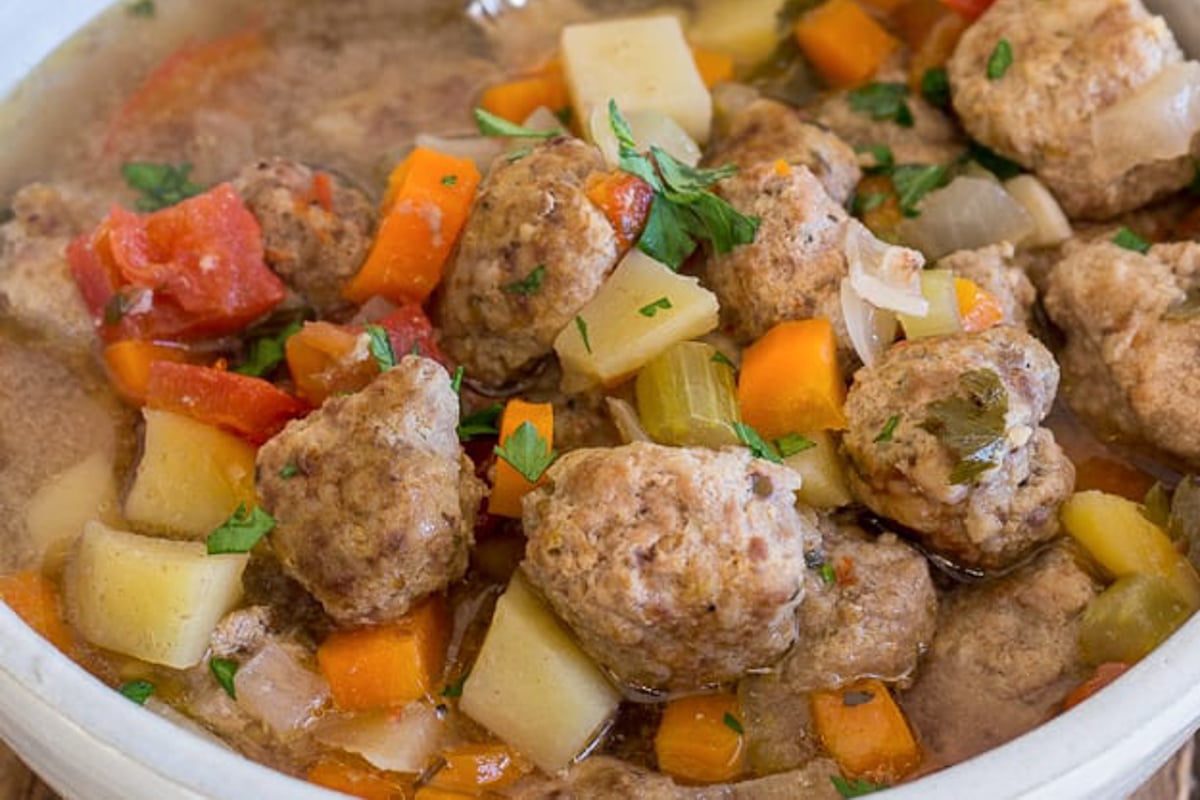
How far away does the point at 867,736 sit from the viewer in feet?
7.00

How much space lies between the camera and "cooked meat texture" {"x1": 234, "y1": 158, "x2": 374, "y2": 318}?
Result: 2680 millimetres

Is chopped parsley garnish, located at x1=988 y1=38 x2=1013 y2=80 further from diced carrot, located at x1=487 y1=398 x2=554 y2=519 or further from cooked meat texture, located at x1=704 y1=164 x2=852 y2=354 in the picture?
diced carrot, located at x1=487 y1=398 x2=554 y2=519

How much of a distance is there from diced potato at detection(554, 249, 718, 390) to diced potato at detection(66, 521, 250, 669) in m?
0.60

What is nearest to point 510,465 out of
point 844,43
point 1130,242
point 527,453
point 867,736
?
point 527,453

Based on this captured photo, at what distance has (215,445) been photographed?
2.43 m

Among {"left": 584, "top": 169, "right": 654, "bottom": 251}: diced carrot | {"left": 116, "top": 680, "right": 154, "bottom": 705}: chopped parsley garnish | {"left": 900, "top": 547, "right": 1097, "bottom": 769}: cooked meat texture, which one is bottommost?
{"left": 900, "top": 547, "right": 1097, "bottom": 769}: cooked meat texture

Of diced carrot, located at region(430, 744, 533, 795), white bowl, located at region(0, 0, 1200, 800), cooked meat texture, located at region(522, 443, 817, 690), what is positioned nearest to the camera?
white bowl, located at region(0, 0, 1200, 800)

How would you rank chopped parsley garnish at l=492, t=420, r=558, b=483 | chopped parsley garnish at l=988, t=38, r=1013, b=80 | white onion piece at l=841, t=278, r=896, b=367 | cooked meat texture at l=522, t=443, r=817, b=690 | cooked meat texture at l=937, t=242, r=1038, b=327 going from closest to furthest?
cooked meat texture at l=522, t=443, r=817, b=690, chopped parsley garnish at l=492, t=420, r=558, b=483, white onion piece at l=841, t=278, r=896, b=367, cooked meat texture at l=937, t=242, r=1038, b=327, chopped parsley garnish at l=988, t=38, r=1013, b=80

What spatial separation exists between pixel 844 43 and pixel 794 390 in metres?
1.17

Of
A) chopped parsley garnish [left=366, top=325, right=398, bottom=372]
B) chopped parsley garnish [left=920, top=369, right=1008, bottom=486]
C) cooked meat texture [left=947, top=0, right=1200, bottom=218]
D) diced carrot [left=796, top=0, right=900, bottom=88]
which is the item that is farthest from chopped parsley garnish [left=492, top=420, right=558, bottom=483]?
diced carrot [left=796, top=0, right=900, bottom=88]

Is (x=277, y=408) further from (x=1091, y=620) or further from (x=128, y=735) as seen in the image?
(x=1091, y=620)

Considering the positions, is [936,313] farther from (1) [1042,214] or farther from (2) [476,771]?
(2) [476,771]

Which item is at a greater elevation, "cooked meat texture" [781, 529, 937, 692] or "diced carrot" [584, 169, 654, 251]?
"diced carrot" [584, 169, 654, 251]

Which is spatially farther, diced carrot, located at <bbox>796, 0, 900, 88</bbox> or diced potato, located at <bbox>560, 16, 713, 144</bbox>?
diced carrot, located at <bbox>796, 0, 900, 88</bbox>
